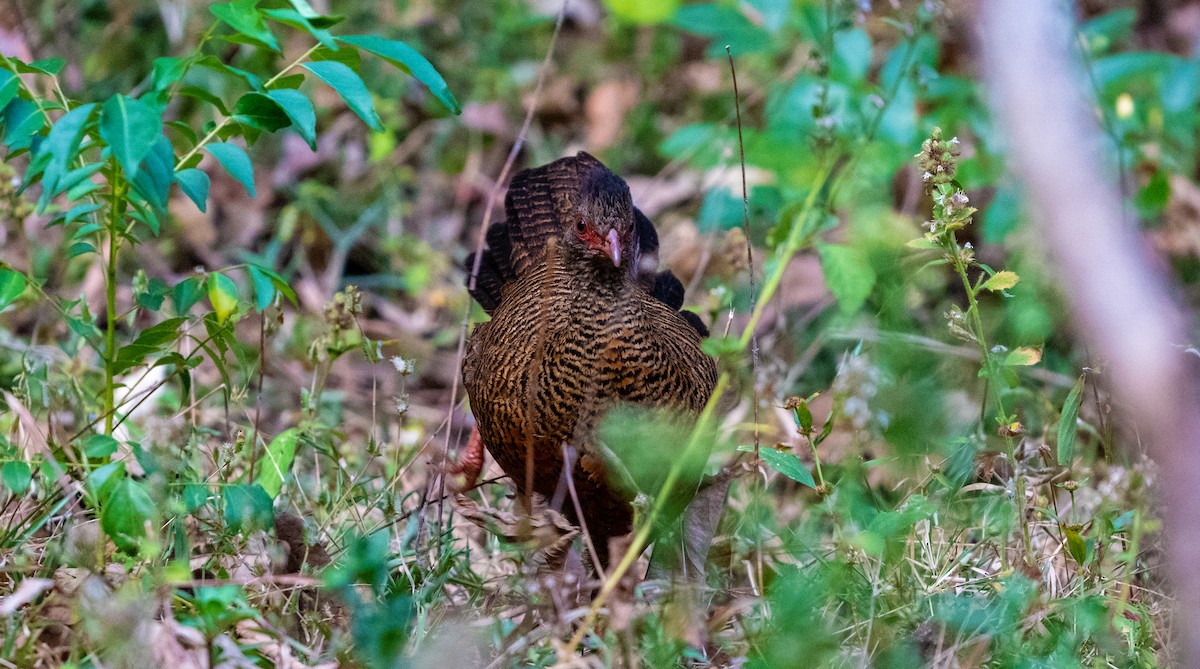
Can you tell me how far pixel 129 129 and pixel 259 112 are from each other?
486 millimetres

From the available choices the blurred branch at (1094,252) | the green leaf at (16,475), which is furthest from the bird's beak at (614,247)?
the blurred branch at (1094,252)

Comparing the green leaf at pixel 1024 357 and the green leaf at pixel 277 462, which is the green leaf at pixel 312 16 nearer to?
the green leaf at pixel 277 462

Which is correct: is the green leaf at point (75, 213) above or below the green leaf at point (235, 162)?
below

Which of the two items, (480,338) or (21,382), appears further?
(480,338)


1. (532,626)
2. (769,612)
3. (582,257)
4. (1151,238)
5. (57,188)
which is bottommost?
(1151,238)

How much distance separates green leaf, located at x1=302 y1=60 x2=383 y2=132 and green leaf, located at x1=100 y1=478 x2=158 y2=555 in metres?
0.93

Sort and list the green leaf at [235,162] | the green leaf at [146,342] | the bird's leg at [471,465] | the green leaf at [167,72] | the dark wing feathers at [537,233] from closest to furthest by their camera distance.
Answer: the green leaf at [167,72]
the green leaf at [235,162]
the green leaf at [146,342]
the bird's leg at [471,465]
the dark wing feathers at [537,233]

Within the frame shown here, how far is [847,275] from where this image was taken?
4.23 m

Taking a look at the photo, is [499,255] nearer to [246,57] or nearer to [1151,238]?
[246,57]

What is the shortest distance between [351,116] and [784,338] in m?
2.91

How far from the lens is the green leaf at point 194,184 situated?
281cm

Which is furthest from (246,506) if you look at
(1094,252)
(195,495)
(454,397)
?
(1094,252)

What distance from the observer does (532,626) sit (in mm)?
2738

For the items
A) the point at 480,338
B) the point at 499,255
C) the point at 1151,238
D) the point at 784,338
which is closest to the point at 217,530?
the point at 480,338
